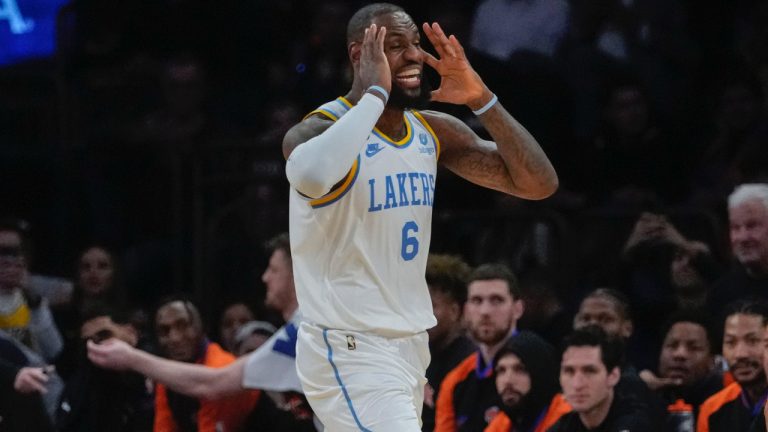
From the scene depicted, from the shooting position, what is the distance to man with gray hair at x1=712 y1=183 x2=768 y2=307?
7871 millimetres

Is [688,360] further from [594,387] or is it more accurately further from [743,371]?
[594,387]

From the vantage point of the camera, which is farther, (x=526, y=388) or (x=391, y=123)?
(x=526, y=388)

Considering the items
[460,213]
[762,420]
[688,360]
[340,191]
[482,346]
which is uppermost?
[460,213]

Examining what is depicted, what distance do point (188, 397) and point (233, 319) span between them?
1.19m

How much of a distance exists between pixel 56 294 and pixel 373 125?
18.3ft

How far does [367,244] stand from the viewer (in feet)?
16.6

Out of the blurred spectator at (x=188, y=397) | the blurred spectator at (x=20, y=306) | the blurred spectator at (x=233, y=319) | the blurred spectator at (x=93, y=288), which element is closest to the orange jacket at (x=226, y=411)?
the blurred spectator at (x=188, y=397)

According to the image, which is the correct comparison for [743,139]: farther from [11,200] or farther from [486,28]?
[11,200]

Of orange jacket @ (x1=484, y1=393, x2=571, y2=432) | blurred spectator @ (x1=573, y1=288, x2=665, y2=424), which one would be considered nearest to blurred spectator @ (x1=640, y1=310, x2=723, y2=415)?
blurred spectator @ (x1=573, y1=288, x2=665, y2=424)

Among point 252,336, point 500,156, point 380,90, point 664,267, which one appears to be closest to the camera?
point 380,90

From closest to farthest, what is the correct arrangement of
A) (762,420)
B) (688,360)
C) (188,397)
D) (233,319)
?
(762,420) → (688,360) → (188,397) → (233,319)

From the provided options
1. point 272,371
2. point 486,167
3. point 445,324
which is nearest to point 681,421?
point 445,324

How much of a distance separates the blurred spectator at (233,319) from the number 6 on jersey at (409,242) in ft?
13.8

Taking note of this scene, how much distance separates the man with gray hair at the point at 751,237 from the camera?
25.8ft
